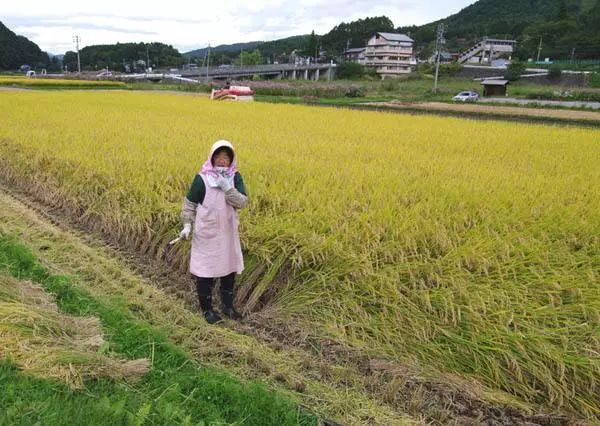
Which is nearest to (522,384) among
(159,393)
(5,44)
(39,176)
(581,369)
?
(581,369)

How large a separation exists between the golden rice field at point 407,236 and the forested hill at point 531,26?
59246mm

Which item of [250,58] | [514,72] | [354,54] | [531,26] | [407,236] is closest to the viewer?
[407,236]

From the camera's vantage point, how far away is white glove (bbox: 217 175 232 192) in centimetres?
294

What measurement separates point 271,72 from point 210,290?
222 feet

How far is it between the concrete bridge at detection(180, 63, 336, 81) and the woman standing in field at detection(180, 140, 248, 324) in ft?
193

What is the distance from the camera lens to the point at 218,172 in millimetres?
2973

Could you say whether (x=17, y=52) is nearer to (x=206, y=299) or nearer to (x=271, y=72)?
(x=271, y=72)

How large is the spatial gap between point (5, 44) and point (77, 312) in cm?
8240

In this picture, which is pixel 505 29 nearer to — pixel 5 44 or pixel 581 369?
pixel 5 44

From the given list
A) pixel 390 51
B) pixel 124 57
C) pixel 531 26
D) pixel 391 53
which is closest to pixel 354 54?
pixel 390 51

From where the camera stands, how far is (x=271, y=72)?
67.3 meters

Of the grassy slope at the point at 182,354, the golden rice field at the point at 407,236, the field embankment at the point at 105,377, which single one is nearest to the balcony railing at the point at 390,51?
the golden rice field at the point at 407,236

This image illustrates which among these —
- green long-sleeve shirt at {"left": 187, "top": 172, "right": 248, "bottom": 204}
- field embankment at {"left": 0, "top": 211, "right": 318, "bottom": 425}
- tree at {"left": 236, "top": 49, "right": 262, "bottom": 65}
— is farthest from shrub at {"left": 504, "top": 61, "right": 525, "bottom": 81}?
tree at {"left": 236, "top": 49, "right": 262, "bottom": 65}

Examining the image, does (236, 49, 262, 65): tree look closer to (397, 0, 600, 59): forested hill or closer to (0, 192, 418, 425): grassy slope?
(397, 0, 600, 59): forested hill
